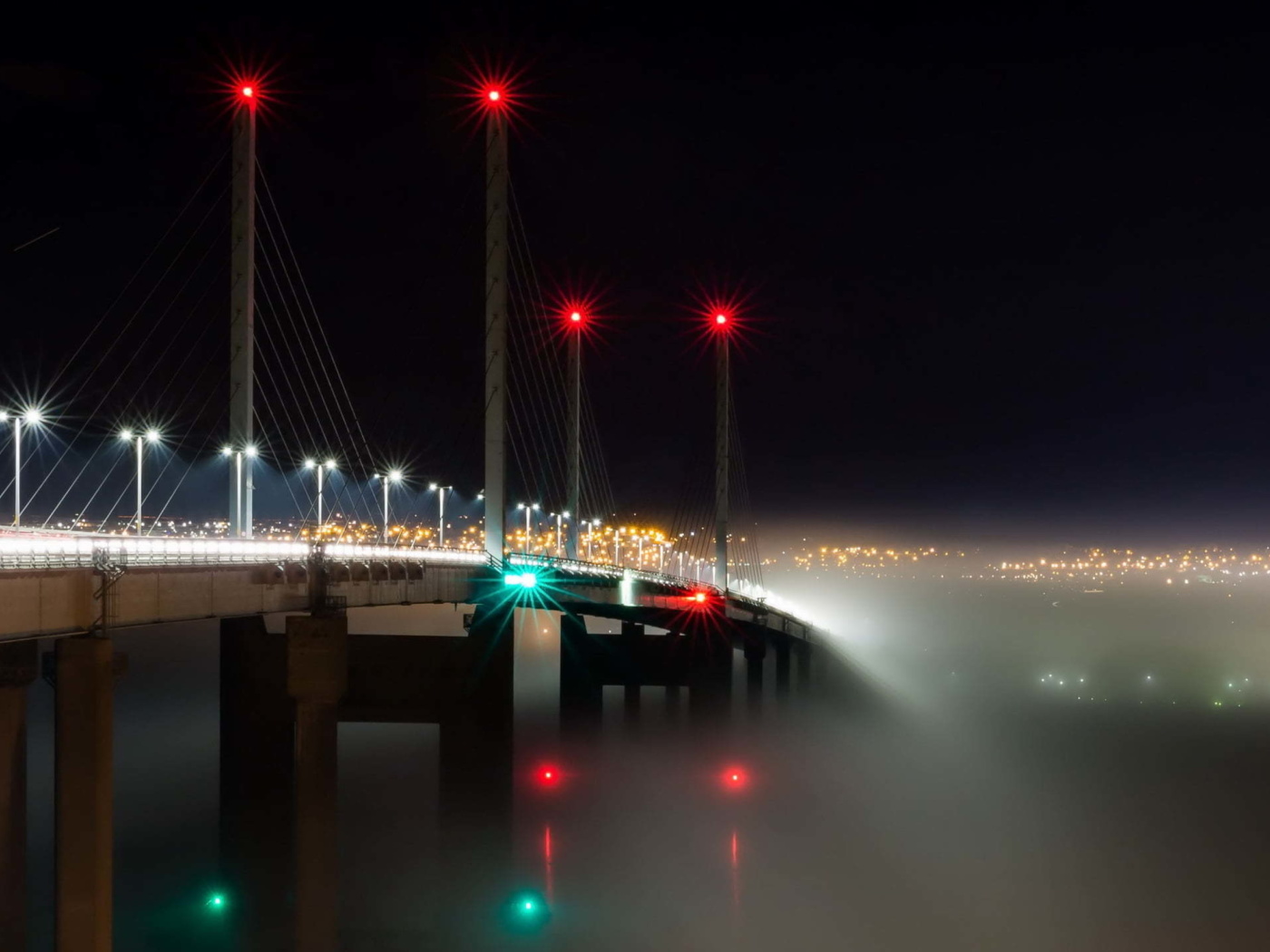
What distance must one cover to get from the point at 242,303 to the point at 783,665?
6265 centimetres

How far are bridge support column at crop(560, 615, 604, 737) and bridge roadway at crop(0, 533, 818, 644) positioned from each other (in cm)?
1674

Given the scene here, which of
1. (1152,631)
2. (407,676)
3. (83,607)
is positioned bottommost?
(1152,631)

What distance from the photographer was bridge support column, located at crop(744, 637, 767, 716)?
82.8 meters

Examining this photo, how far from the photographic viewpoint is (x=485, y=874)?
3581cm

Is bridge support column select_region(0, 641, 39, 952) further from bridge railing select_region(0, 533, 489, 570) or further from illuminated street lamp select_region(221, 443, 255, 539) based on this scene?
illuminated street lamp select_region(221, 443, 255, 539)

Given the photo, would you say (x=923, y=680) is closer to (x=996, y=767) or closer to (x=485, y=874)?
(x=996, y=767)


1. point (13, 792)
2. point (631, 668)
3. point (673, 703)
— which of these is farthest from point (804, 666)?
point (13, 792)

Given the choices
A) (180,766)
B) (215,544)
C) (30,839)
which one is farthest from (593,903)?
(180,766)

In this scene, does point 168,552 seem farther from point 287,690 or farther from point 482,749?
point 482,749

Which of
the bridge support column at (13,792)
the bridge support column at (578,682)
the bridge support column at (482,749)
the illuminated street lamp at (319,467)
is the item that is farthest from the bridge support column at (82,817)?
the bridge support column at (578,682)

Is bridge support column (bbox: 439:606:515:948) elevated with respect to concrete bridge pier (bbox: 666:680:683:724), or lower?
elevated

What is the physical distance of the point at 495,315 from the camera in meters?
46.6

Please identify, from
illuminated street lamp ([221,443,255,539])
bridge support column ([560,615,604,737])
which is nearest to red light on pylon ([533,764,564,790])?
bridge support column ([560,615,604,737])

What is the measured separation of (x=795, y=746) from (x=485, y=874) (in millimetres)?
31584
